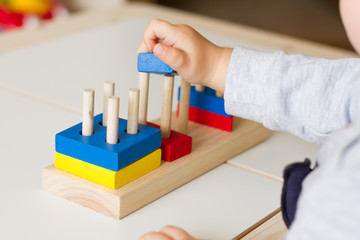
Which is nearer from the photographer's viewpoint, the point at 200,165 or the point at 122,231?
the point at 122,231

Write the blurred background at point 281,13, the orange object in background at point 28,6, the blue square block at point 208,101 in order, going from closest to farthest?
the blue square block at point 208,101 → the orange object in background at point 28,6 → the blurred background at point 281,13

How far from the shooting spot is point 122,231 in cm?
56

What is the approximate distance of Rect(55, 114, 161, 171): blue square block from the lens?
1.86 feet

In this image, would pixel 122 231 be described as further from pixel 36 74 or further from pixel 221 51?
pixel 36 74

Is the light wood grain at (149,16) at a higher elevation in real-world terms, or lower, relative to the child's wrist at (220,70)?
lower

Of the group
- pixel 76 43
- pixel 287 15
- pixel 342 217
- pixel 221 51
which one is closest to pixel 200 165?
pixel 221 51

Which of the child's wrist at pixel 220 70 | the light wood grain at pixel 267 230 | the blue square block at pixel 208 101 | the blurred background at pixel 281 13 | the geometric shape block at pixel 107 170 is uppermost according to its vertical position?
the child's wrist at pixel 220 70

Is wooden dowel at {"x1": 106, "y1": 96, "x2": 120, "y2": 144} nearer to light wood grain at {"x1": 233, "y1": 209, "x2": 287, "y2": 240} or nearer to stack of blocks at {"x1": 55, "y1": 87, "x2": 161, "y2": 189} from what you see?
stack of blocks at {"x1": 55, "y1": 87, "x2": 161, "y2": 189}

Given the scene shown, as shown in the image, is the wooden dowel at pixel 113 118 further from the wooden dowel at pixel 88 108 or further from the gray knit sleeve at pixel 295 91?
the gray knit sleeve at pixel 295 91

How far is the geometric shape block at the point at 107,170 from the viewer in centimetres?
57

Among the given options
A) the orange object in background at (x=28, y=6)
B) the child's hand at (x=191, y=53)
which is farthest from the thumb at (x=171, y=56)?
the orange object in background at (x=28, y=6)

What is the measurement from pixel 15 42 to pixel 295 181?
70 cm

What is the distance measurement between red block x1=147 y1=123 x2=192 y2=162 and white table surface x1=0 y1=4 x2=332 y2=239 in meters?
0.04

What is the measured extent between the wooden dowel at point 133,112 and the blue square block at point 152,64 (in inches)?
1.8
